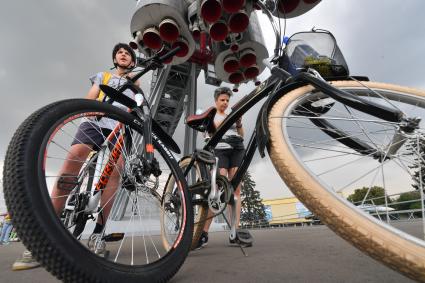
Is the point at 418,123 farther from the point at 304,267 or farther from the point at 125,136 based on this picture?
the point at 125,136

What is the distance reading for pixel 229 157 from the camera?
8.15 ft

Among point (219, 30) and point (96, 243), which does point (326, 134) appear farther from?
point (219, 30)

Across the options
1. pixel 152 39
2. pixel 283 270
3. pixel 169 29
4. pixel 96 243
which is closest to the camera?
pixel 283 270

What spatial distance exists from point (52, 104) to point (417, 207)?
1.51m

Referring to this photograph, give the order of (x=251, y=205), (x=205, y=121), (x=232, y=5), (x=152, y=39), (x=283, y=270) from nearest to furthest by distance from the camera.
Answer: (x=283, y=270), (x=205, y=121), (x=232, y=5), (x=152, y=39), (x=251, y=205)

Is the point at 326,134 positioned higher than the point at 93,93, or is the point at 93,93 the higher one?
the point at 93,93

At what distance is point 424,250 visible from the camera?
2.02 ft

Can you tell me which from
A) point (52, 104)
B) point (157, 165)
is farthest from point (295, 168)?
point (52, 104)

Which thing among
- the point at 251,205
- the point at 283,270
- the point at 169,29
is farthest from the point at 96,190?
the point at 251,205

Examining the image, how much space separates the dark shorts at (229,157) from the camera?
2.44 m

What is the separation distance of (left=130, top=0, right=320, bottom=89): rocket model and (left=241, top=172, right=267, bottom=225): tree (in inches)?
1092

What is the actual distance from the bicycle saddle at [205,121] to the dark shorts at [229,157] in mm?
572

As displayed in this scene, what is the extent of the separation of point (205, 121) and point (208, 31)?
5.16ft

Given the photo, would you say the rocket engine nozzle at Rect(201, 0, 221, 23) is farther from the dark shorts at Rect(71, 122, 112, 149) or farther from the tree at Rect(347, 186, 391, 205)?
the tree at Rect(347, 186, 391, 205)
